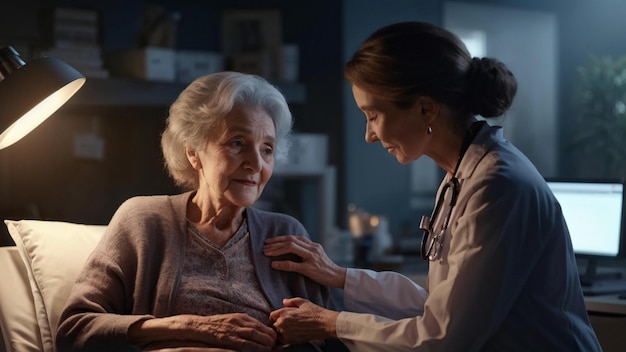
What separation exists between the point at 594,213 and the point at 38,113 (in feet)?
5.92

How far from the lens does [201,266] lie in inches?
89.6

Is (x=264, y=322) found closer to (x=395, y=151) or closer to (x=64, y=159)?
(x=395, y=151)

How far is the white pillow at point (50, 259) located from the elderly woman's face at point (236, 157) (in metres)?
0.38

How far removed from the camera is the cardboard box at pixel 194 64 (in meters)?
5.11

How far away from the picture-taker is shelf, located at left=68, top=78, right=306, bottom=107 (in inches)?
186

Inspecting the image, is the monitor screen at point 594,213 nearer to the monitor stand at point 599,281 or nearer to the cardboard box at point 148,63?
the monitor stand at point 599,281

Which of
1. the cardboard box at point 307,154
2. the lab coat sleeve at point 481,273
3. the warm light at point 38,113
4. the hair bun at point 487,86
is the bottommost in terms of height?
the cardboard box at point 307,154

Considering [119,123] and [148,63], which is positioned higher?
[148,63]

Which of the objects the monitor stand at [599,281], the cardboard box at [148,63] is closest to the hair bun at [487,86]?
the monitor stand at [599,281]

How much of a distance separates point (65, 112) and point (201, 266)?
9.76 ft

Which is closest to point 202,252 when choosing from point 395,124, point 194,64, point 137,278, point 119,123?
point 137,278

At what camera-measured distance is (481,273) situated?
1861mm

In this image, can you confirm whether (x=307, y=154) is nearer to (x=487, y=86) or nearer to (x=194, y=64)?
(x=194, y=64)

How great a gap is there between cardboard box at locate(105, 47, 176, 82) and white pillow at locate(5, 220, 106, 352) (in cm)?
260
